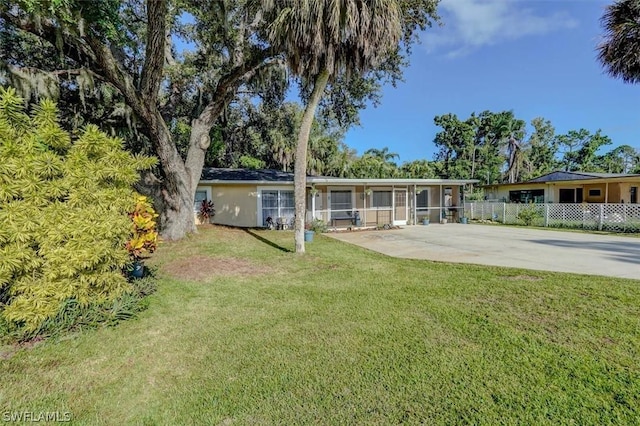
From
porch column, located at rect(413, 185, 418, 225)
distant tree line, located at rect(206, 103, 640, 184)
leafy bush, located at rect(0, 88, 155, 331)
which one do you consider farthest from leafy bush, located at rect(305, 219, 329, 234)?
leafy bush, located at rect(0, 88, 155, 331)

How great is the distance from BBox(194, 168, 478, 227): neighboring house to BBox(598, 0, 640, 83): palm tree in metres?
7.60

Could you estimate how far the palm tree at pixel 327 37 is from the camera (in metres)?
7.34

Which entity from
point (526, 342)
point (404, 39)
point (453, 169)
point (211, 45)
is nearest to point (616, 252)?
point (526, 342)

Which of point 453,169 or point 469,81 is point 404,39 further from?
point 453,169

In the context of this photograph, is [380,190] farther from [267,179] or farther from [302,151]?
[302,151]

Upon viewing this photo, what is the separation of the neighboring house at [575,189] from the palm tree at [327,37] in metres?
16.2

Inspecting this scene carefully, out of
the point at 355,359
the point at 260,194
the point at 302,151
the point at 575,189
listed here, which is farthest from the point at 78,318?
the point at 575,189

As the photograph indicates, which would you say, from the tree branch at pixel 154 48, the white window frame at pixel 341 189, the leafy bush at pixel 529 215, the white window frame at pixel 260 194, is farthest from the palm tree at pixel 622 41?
the tree branch at pixel 154 48

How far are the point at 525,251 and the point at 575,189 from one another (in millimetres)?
16573

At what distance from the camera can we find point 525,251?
8656 mm

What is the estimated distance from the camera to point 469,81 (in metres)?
21.0

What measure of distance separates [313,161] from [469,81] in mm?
11790

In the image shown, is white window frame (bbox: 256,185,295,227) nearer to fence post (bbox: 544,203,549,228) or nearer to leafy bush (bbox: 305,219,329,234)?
leafy bush (bbox: 305,219,329,234)

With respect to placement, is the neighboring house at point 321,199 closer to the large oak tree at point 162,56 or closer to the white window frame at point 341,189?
the white window frame at point 341,189
